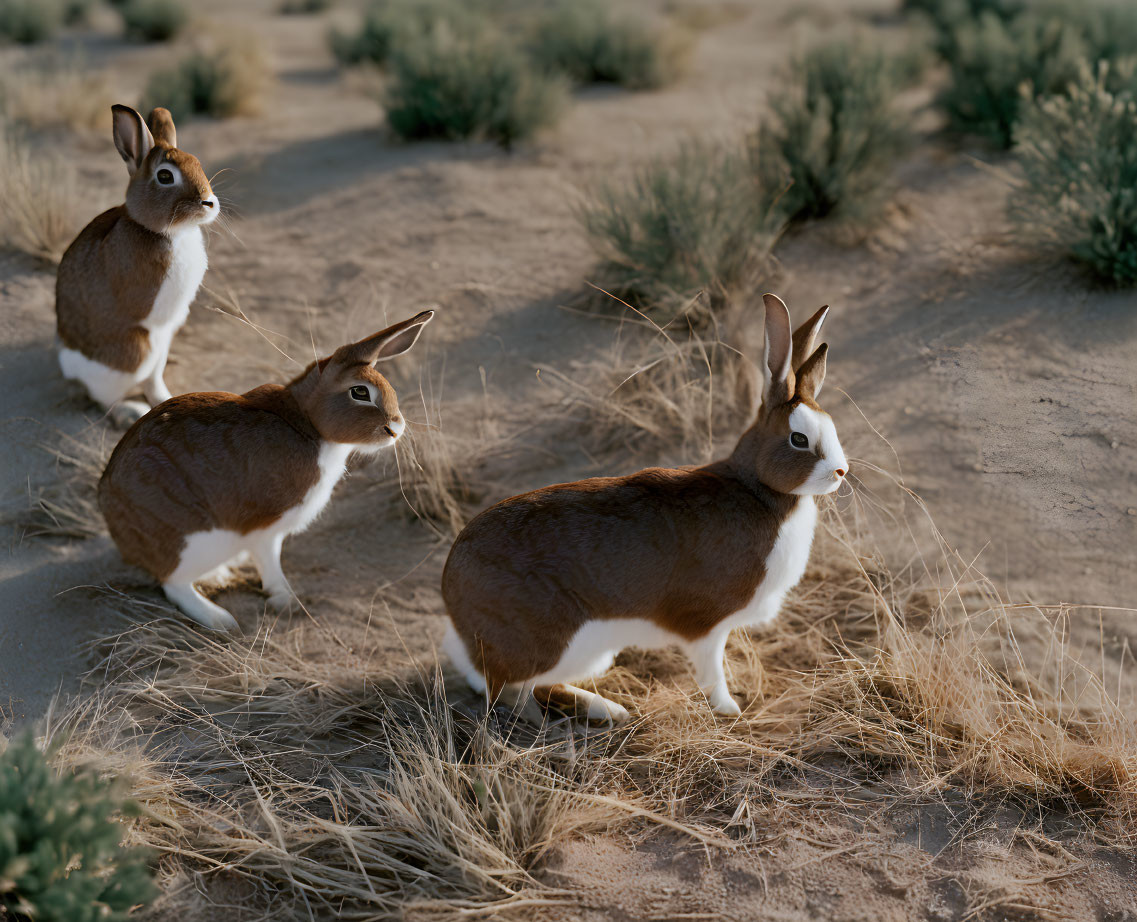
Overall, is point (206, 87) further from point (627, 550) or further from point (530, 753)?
point (530, 753)

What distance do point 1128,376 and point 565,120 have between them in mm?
5868

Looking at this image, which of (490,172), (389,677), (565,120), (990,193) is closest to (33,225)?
(490,172)

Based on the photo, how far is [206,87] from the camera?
373 inches

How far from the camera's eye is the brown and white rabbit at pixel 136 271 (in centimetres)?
442

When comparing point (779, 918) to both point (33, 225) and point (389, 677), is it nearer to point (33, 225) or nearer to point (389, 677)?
point (389, 677)

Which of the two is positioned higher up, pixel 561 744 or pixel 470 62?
pixel 470 62

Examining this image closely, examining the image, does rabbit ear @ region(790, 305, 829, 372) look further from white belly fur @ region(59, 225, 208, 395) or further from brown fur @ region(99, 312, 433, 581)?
white belly fur @ region(59, 225, 208, 395)

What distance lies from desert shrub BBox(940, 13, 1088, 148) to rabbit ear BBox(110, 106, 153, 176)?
266 inches

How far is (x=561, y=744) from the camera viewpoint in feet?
11.4

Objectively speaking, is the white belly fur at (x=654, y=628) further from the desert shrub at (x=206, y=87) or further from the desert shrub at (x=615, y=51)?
the desert shrub at (x=615, y=51)

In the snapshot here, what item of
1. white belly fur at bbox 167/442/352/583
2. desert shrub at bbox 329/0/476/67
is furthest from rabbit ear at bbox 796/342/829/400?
desert shrub at bbox 329/0/476/67

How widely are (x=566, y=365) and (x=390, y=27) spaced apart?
802 cm

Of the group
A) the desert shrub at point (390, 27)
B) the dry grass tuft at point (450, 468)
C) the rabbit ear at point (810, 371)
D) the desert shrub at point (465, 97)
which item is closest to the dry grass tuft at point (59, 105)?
the desert shrub at point (465, 97)

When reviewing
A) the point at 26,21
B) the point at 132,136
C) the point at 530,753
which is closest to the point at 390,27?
the point at 26,21
